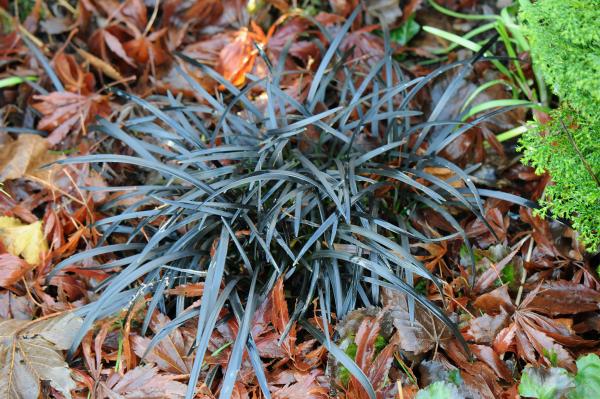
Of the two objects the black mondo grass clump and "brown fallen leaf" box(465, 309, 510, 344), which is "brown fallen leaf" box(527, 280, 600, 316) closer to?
"brown fallen leaf" box(465, 309, 510, 344)

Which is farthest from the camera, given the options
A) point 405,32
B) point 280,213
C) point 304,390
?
point 405,32

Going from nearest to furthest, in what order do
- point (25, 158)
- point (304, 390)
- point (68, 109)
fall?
point (304, 390)
point (25, 158)
point (68, 109)

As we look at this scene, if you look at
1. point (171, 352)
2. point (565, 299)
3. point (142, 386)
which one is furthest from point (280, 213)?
point (565, 299)

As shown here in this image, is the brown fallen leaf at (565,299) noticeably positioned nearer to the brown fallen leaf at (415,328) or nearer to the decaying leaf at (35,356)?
the brown fallen leaf at (415,328)

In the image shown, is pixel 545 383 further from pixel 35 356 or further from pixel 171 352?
pixel 35 356

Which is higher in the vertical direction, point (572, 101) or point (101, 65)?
point (572, 101)

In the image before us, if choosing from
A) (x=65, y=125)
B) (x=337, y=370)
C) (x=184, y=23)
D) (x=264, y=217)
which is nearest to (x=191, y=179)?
(x=264, y=217)

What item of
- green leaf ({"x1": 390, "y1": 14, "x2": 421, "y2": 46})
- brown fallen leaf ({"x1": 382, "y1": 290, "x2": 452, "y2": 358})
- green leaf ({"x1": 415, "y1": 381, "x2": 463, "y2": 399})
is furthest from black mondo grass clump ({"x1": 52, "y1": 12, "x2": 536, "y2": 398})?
green leaf ({"x1": 390, "y1": 14, "x2": 421, "y2": 46})
